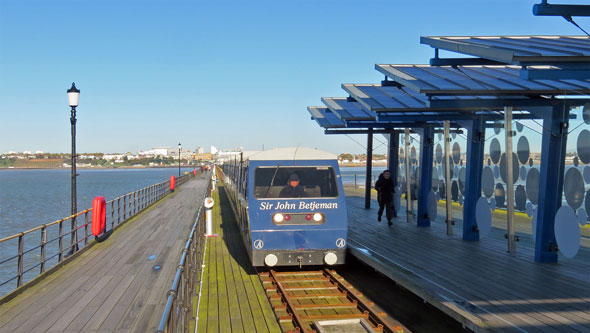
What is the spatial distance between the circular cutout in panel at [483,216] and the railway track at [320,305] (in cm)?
426

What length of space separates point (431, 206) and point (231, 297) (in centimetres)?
877

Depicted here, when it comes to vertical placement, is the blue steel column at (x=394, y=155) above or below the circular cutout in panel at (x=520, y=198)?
above

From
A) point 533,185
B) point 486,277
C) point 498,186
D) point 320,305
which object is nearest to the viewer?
point 320,305

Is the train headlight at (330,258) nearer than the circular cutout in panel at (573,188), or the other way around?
the circular cutout in panel at (573,188)

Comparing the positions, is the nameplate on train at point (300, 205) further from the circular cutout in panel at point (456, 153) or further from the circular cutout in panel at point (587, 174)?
the circular cutout in panel at point (456, 153)

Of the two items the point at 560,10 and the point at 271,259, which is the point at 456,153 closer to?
the point at 271,259

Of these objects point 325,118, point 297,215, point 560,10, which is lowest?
point 297,215

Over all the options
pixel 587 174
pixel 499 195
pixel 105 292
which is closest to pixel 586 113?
pixel 587 174

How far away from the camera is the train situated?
1088 cm

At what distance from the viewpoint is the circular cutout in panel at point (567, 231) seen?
33.0ft

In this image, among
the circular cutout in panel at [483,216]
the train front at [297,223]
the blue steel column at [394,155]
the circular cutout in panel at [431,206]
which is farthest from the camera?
the blue steel column at [394,155]

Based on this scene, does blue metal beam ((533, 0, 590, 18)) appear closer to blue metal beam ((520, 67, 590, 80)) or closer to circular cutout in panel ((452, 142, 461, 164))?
blue metal beam ((520, 67, 590, 80))

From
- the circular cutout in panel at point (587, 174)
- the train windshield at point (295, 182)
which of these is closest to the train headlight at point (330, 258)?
the train windshield at point (295, 182)

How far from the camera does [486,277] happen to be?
947cm
